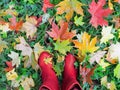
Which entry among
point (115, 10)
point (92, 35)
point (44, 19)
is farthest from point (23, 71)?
point (115, 10)

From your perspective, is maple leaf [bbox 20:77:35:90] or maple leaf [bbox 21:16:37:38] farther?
maple leaf [bbox 21:16:37:38]

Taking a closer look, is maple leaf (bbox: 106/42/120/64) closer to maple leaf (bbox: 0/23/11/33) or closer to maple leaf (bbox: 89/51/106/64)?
maple leaf (bbox: 89/51/106/64)

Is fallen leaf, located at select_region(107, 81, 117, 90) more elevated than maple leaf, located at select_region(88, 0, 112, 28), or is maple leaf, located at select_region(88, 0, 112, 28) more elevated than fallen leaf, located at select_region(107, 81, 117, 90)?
maple leaf, located at select_region(88, 0, 112, 28)

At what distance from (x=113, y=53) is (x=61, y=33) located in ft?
1.28

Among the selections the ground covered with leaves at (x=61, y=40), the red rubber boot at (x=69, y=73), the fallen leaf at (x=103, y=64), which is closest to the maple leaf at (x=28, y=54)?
the ground covered with leaves at (x=61, y=40)

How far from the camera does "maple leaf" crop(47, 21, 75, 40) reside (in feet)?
7.07

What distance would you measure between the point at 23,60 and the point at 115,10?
782 millimetres

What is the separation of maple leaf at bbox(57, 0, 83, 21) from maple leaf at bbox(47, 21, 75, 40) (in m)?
0.09

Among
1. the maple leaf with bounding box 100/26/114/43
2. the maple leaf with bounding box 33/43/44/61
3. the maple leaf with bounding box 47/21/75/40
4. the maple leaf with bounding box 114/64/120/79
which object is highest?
the maple leaf with bounding box 47/21/75/40

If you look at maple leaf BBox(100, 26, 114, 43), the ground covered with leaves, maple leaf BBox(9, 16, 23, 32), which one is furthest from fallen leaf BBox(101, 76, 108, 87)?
maple leaf BBox(9, 16, 23, 32)

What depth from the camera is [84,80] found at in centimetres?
215

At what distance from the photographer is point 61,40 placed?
7.07 ft

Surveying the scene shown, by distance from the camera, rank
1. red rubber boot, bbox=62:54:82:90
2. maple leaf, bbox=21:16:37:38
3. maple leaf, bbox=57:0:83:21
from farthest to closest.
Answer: maple leaf, bbox=21:16:37:38 → maple leaf, bbox=57:0:83:21 → red rubber boot, bbox=62:54:82:90

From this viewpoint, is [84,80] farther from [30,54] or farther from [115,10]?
[115,10]
